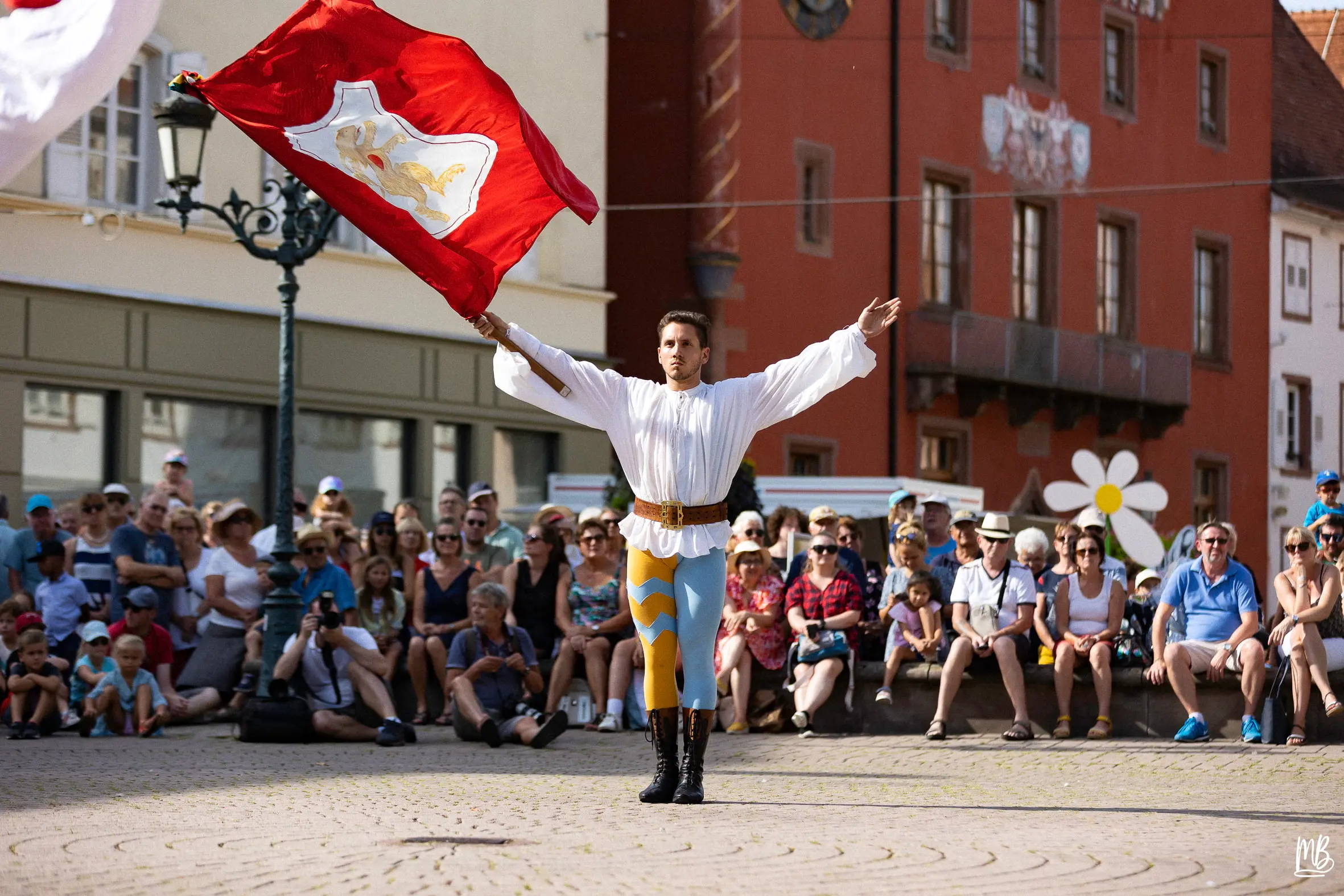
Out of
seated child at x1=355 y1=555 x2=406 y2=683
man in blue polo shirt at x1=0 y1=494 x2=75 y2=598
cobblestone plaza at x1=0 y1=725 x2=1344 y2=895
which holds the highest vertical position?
man in blue polo shirt at x1=0 y1=494 x2=75 y2=598

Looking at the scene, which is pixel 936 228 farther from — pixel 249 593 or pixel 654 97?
pixel 249 593

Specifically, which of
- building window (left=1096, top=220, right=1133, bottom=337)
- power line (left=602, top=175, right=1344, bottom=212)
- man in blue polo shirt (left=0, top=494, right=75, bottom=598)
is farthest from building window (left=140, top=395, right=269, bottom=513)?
building window (left=1096, top=220, right=1133, bottom=337)

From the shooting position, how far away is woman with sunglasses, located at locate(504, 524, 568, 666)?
53.3 feet

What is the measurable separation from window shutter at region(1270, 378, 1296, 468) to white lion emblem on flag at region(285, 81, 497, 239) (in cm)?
3193

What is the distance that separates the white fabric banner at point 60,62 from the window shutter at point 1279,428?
34.7 m

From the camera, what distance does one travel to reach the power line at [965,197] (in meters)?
29.5

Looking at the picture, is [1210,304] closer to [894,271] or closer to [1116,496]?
[894,271]

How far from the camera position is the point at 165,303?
23094 mm

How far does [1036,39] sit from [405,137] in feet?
84.7

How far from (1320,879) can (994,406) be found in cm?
2685

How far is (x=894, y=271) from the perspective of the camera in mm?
32156

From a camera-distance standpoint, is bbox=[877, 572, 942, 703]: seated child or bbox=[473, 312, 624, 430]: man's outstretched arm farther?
bbox=[877, 572, 942, 703]: seated child

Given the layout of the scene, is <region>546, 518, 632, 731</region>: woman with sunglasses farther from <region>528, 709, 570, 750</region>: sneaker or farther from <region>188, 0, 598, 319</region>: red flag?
<region>188, 0, 598, 319</region>: red flag

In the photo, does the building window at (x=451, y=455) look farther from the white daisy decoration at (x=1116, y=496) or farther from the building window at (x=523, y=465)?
the white daisy decoration at (x=1116, y=496)
